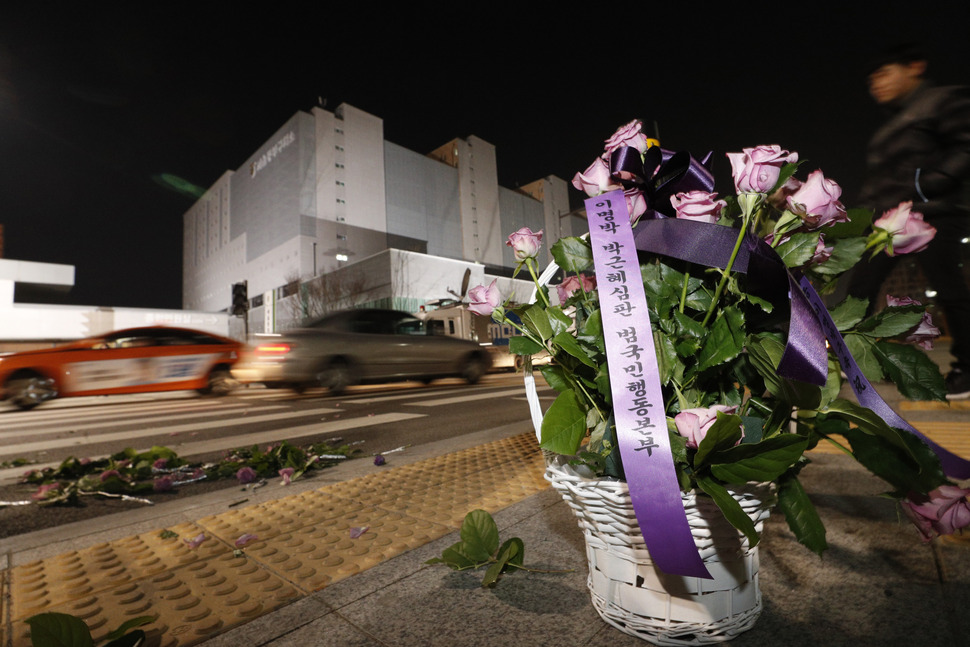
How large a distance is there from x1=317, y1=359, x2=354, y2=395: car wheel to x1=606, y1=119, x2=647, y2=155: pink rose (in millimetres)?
7748

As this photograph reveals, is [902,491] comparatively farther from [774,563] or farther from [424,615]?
[424,615]

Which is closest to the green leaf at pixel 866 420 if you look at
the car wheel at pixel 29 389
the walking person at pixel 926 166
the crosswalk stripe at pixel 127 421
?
the walking person at pixel 926 166

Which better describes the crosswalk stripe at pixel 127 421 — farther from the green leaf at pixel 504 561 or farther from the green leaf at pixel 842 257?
the green leaf at pixel 842 257

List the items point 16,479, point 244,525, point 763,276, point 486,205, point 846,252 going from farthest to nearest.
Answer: point 486,205 < point 16,479 < point 244,525 < point 846,252 < point 763,276

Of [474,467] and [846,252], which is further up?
[846,252]

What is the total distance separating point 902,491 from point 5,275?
49037 millimetres

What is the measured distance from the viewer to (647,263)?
3.62 feet

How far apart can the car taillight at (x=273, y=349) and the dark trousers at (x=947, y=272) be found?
290 inches

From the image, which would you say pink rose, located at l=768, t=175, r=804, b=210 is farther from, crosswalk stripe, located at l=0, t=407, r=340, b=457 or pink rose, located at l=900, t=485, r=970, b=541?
crosswalk stripe, located at l=0, t=407, r=340, b=457

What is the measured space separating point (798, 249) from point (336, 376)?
814 centimetres


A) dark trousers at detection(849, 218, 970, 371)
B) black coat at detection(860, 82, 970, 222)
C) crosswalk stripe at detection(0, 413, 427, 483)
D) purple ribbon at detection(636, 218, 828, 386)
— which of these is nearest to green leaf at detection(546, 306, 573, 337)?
purple ribbon at detection(636, 218, 828, 386)

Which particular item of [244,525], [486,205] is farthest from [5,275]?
[486,205]

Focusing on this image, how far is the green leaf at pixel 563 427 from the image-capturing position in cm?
97

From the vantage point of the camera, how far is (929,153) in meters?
2.92
